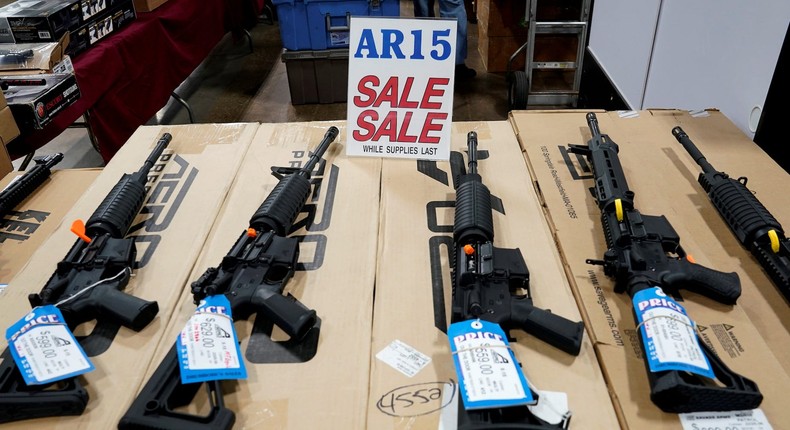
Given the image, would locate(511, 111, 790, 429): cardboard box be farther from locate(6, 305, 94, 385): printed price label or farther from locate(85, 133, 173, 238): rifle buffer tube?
locate(85, 133, 173, 238): rifle buffer tube

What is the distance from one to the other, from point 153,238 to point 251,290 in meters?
0.47

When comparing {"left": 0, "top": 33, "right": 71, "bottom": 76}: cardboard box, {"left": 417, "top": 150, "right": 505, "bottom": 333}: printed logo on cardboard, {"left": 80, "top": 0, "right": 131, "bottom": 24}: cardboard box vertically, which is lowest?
{"left": 417, "top": 150, "right": 505, "bottom": 333}: printed logo on cardboard

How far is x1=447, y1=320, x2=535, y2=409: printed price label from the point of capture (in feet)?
3.18

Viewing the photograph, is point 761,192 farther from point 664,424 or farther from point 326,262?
point 326,262

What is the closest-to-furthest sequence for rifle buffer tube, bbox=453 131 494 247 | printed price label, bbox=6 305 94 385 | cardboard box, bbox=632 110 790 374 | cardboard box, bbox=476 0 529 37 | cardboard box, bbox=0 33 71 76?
printed price label, bbox=6 305 94 385, cardboard box, bbox=632 110 790 374, rifle buffer tube, bbox=453 131 494 247, cardboard box, bbox=0 33 71 76, cardboard box, bbox=476 0 529 37

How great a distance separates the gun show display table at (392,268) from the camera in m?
1.07

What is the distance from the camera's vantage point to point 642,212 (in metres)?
1.57

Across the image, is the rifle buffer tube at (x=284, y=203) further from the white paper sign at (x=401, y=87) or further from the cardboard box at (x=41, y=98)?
the cardboard box at (x=41, y=98)

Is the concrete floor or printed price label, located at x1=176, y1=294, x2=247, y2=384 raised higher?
printed price label, located at x1=176, y1=294, x2=247, y2=384

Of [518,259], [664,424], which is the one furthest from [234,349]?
[664,424]

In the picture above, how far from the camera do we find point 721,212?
1.52 m

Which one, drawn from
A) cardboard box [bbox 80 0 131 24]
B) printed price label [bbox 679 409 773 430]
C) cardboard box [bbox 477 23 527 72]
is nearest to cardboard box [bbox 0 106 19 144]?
cardboard box [bbox 80 0 131 24]

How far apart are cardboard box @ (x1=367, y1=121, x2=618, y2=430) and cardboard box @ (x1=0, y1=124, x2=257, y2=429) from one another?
53 centimetres

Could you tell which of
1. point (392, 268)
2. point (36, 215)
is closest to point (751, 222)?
point (392, 268)
